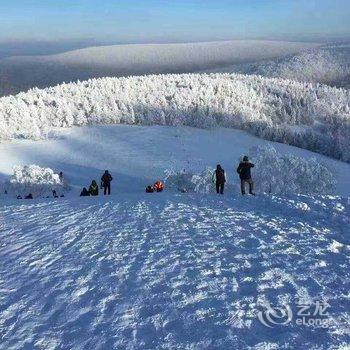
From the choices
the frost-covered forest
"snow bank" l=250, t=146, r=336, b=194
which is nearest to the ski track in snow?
"snow bank" l=250, t=146, r=336, b=194

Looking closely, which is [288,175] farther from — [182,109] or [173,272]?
[182,109]

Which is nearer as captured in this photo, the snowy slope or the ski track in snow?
the ski track in snow

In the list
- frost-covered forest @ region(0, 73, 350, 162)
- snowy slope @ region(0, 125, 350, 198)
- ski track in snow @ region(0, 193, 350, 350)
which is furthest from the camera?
frost-covered forest @ region(0, 73, 350, 162)

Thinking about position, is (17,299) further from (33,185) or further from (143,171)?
(143,171)

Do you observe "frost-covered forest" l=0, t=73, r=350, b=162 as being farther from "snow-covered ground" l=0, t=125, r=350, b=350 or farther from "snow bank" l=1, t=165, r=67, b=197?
"snow-covered ground" l=0, t=125, r=350, b=350

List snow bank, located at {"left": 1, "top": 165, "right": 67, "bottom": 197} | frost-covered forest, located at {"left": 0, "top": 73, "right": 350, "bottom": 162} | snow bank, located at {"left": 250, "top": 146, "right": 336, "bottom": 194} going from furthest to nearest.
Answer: frost-covered forest, located at {"left": 0, "top": 73, "right": 350, "bottom": 162}, snow bank, located at {"left": 1, "top": 165, "right": 67, "bottom": 197}, snow bank, located at {"left": 250, "top": 146, "right": 336, "bottom": 194}

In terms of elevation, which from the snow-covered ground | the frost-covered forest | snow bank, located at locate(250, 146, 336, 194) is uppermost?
the snow-covered ground
